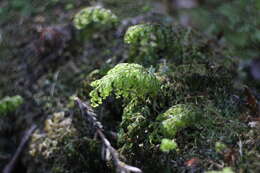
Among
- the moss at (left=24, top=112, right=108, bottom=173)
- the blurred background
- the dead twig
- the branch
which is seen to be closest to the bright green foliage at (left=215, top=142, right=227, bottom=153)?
the branch

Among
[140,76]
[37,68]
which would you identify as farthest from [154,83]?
[37,68]

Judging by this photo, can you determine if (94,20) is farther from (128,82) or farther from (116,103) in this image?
(128,82)

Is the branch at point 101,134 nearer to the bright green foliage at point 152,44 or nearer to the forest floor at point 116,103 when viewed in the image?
the forest floor at point 116,103

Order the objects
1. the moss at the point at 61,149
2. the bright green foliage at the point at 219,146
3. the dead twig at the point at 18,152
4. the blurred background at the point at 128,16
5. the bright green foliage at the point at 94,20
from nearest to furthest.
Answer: the bright green foliage at the point at 219,146 < the moss at the point at 61,149 < the dead twig at the point at 18,152 < the bright green foliage at the point at 94,20 < the blurred background at the point at 128,16

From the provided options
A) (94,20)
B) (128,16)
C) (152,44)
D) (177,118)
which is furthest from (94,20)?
(177,118)

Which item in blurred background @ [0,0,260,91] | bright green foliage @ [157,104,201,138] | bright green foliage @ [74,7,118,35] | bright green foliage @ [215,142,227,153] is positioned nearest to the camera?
bright green foliage @ [215,142,227,153]

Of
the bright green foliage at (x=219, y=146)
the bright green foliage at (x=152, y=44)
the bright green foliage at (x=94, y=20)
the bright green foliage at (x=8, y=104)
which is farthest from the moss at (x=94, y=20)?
the bright green foliage at (x=219, y=146)

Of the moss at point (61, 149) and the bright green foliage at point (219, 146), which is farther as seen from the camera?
the moss at point (61, 149)

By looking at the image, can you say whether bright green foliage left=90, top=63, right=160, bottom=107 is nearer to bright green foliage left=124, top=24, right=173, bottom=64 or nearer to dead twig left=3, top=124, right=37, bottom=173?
bright green foliage left=124, top=24, right=173, bottom=64
